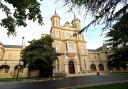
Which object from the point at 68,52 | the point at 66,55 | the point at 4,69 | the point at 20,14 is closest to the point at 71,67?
the point at 66,55

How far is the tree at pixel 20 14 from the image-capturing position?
5048 millimetres

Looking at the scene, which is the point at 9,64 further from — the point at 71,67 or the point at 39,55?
the point at 71,67

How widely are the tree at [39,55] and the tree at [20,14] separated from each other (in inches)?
1045

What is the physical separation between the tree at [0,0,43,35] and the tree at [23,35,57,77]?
26552 millimetres

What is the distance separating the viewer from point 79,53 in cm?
4300

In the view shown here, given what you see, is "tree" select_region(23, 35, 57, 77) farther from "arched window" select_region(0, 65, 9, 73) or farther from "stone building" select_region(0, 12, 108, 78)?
"arched window" select_region(0, 65, 9, 73)

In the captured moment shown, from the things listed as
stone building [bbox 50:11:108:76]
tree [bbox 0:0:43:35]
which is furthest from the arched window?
tree [bbox 0:0:43:35]

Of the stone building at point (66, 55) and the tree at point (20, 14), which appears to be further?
the stone building at point (66, 55)

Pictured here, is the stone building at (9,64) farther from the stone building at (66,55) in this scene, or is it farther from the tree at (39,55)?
the tree at (39,55)

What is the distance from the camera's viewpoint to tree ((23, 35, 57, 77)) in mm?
32119

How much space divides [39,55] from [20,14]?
1067 inches

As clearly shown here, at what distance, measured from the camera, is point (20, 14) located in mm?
5359

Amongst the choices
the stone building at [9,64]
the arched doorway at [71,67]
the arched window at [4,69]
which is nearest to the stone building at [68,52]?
the arched doorway at [71,67]

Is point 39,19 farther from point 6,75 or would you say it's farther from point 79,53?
point 6,75
